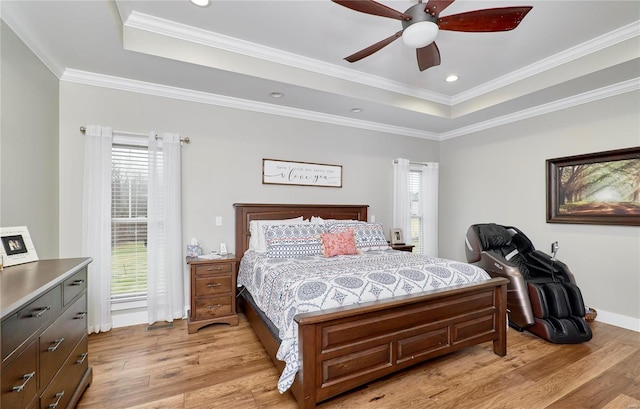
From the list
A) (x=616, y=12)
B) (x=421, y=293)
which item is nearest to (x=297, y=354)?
(x=421, y=293)

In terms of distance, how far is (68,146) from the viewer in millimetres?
2990

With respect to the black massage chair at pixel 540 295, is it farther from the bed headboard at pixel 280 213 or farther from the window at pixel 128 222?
the window at pixel 128 222

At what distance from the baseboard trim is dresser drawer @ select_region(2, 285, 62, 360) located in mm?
5000

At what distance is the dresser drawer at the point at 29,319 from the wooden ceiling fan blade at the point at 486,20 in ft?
9.22

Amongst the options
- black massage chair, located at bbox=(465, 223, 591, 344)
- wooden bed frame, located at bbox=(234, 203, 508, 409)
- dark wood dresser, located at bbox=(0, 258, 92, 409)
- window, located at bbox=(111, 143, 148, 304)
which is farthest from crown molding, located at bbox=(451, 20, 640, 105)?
dark wood dresser, located at bbox=(0, 258, 92, 409)

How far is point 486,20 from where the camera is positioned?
1.97 metres

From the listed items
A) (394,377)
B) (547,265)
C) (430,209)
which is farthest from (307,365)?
(430,209)

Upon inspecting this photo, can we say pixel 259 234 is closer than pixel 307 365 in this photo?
No

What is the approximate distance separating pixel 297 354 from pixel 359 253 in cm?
170

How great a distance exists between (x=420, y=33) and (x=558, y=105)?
9.41 ft

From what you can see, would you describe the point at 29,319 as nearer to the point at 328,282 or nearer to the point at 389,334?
the point at 328,282

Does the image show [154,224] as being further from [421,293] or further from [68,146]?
[421,293]

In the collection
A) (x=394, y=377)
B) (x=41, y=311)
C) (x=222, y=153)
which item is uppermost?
(x=222, y=153)

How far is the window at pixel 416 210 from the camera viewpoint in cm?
514
